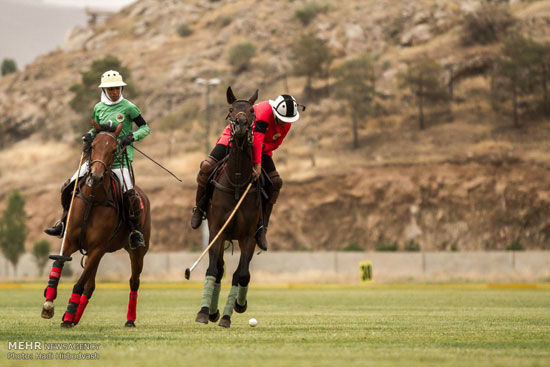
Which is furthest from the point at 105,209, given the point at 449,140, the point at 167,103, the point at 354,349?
the point at 167,103

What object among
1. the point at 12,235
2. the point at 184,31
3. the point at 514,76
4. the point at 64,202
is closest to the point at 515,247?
the point at 514,76

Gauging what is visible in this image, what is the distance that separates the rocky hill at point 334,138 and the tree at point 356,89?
5.83ft

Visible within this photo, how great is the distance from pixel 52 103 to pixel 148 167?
24.4m

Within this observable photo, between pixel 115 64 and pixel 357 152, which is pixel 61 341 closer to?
pixel 357 152

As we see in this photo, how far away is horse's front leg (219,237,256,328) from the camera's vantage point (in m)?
13.7

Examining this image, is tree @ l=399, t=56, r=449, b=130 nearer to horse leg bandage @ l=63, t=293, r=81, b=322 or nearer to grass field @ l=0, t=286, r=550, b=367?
grass field @ l=0, t=286, r=550, b=367

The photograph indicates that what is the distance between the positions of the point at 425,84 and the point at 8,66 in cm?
6236

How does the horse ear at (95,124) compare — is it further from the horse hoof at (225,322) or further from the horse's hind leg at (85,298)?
the horse hoof at (225,322)

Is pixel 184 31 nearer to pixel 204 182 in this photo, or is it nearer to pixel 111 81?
pixel 111 81

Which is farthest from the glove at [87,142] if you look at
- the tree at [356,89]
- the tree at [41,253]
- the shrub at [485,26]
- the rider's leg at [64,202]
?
the shrub at [485,26]

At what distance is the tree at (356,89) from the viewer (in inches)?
2539

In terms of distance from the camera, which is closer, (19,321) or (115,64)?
(19,321)

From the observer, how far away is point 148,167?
69688mm

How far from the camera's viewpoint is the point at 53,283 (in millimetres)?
12555
